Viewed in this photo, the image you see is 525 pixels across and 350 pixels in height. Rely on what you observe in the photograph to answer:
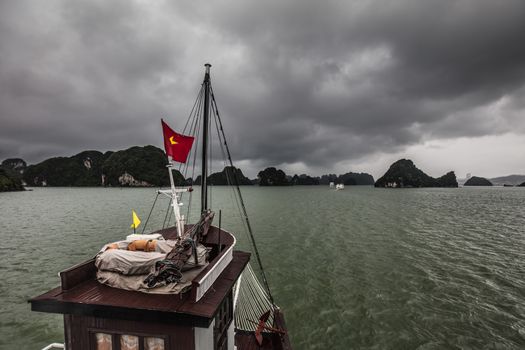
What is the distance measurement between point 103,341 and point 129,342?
2.65 feet

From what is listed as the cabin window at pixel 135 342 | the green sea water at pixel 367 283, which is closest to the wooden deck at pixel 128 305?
the cabin window at pixel 135 342

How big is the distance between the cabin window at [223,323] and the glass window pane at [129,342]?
7.35 ft

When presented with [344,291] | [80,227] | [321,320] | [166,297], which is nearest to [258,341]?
[321,320]

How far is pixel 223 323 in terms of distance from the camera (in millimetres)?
8289

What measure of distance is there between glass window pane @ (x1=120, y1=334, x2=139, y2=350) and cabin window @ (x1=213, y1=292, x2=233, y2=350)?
7.35 feet

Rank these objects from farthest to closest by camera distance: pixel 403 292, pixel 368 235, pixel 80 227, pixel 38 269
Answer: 1. pixel 80 227
2. pixel 368 235
3. pixel 38 269
4. pixel 403 292

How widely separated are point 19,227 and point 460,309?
6159 centimetres

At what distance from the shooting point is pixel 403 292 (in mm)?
17062

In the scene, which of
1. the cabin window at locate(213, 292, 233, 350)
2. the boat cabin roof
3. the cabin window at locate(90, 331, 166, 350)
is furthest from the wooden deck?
the cabin window at locate(213, 292, 233, 350)

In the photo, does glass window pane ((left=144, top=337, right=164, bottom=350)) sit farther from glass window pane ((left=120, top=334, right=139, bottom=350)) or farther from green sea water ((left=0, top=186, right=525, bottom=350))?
green sea water ((left=0, top=186, right=525, bottom=350))

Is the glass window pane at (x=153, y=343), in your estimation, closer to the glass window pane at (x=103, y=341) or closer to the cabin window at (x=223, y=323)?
the glass window pane at (x=103, y=341)

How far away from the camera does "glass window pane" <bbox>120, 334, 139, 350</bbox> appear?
241 inches

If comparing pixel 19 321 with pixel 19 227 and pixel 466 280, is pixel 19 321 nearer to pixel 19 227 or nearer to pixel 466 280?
pixel 466 280

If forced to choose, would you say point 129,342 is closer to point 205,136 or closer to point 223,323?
point 223,323
